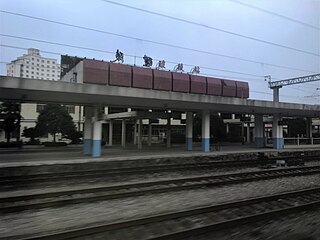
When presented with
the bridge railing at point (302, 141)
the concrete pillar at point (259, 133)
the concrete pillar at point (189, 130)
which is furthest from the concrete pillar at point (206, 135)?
→ the bridge railing at point (302, 141)

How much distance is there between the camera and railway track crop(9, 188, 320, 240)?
6.22 m

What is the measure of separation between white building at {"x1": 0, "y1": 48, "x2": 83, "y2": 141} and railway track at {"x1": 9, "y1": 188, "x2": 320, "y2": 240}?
2090cm

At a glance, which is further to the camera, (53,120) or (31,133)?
(31,133)

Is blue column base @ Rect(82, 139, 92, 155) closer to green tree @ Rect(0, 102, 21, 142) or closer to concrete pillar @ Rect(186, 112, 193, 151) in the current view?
concrete pillar @ Rect(186, 112, 193, 151)

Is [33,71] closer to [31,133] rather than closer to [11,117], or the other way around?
[11,117]

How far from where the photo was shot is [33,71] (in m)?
36.6

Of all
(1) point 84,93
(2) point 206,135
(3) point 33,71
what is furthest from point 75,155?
(3) point 33,71

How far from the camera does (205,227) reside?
6.61 meters

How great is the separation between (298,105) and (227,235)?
30960 mm

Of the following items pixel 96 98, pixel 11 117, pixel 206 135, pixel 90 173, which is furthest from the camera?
pixel 11 117

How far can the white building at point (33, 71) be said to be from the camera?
28797mm

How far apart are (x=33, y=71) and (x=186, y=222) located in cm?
3277

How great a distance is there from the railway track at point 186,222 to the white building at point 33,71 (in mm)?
20900

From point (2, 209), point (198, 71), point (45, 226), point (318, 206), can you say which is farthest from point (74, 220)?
point (198, 71)
